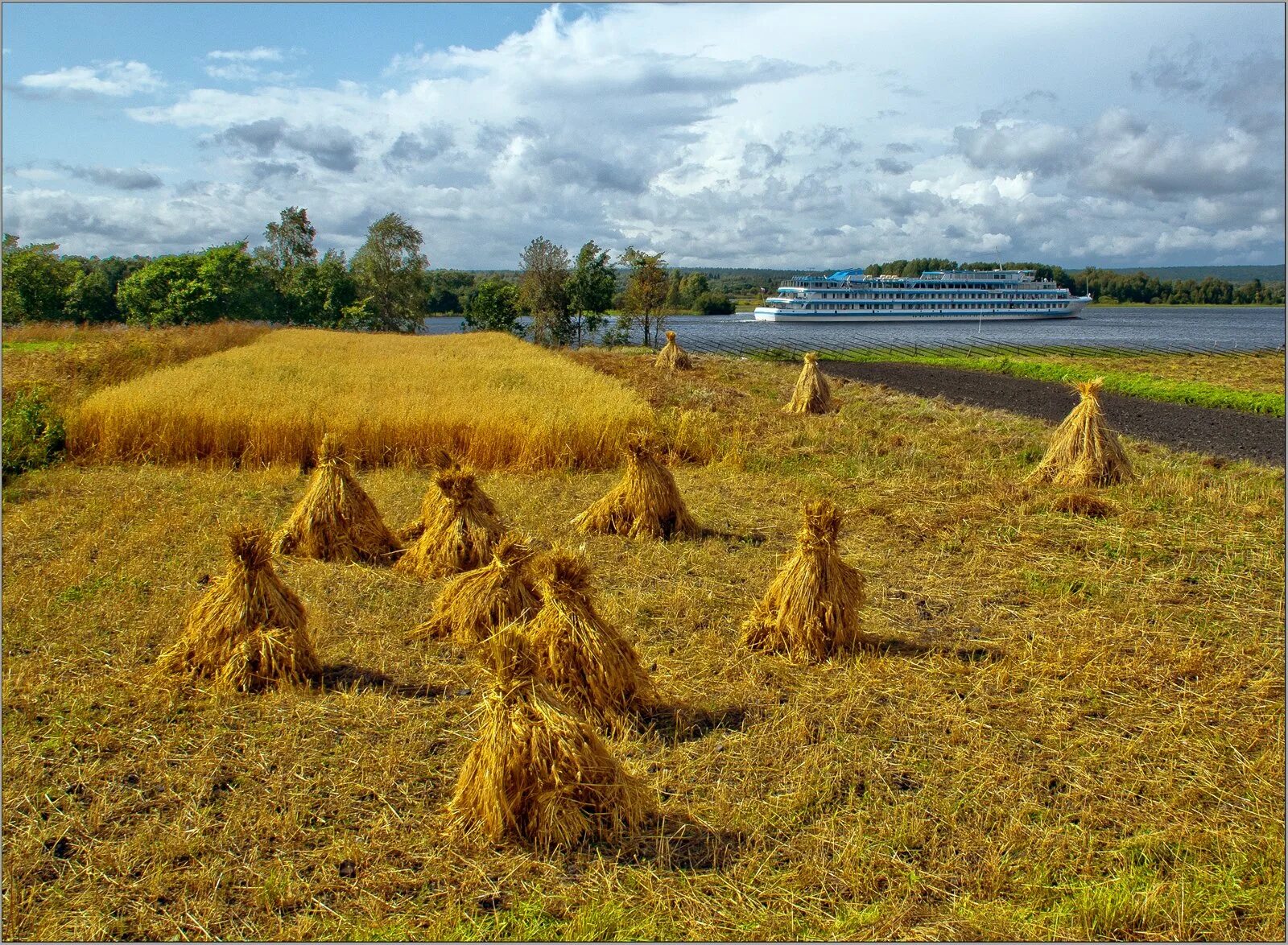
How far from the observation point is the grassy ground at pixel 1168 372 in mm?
22578

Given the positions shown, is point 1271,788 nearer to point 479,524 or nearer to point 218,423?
point 479,524

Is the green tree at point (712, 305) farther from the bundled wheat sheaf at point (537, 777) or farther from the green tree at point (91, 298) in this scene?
the bundled wheat sheaf at point (537, 777)

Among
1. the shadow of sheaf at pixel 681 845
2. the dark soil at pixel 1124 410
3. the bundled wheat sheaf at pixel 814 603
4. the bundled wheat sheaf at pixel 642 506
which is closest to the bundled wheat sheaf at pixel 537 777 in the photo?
the shadow of sheaf at pixel 681 845

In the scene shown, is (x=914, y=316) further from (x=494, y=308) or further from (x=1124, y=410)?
(x=1124, y=410)

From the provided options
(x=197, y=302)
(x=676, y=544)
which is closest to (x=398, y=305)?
(x=197, y=302)

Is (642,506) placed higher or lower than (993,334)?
lower

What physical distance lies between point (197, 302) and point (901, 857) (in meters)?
42.3

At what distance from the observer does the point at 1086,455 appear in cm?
1060

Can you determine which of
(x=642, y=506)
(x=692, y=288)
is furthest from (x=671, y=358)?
(x=692, y=288)

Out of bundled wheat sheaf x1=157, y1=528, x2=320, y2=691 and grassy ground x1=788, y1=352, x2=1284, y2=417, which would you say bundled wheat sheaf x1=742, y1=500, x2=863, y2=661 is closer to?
bundled wheat sheaf x1=157, y1=528, x2=320, y2=691

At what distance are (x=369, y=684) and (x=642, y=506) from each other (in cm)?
374

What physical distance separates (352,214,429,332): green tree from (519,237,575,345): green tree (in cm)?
874

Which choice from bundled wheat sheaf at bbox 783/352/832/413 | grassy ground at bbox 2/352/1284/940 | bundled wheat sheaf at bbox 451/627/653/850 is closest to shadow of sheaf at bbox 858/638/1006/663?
grassy ground at bbox 2/352/1284/940

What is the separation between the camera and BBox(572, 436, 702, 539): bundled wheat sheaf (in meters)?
8.36
